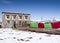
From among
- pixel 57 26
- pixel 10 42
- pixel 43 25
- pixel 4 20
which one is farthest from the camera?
pixel 4 20

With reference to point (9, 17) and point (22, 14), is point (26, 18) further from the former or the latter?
point (9, 17)

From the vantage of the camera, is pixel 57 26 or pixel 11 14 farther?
pixel 11 14

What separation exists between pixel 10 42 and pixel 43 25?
67.2ft

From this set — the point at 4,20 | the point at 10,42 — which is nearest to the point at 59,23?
the point at 10,42

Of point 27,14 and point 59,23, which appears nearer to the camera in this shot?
point 59,23

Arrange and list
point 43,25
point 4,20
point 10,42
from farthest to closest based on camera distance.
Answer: point 4,20 < point 43,25 < point 10,42

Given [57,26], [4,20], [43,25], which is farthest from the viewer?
[4,20]

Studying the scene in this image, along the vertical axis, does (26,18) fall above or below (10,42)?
above

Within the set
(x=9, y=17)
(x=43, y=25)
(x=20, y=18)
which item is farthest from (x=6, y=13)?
(x=43, y=25)

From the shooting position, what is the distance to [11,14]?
66.6 m

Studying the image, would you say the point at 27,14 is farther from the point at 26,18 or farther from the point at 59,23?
the point at 59,23

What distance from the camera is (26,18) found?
224 feet

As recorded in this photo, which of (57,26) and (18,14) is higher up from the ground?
(18,14)

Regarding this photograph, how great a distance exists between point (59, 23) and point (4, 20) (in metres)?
40.1
